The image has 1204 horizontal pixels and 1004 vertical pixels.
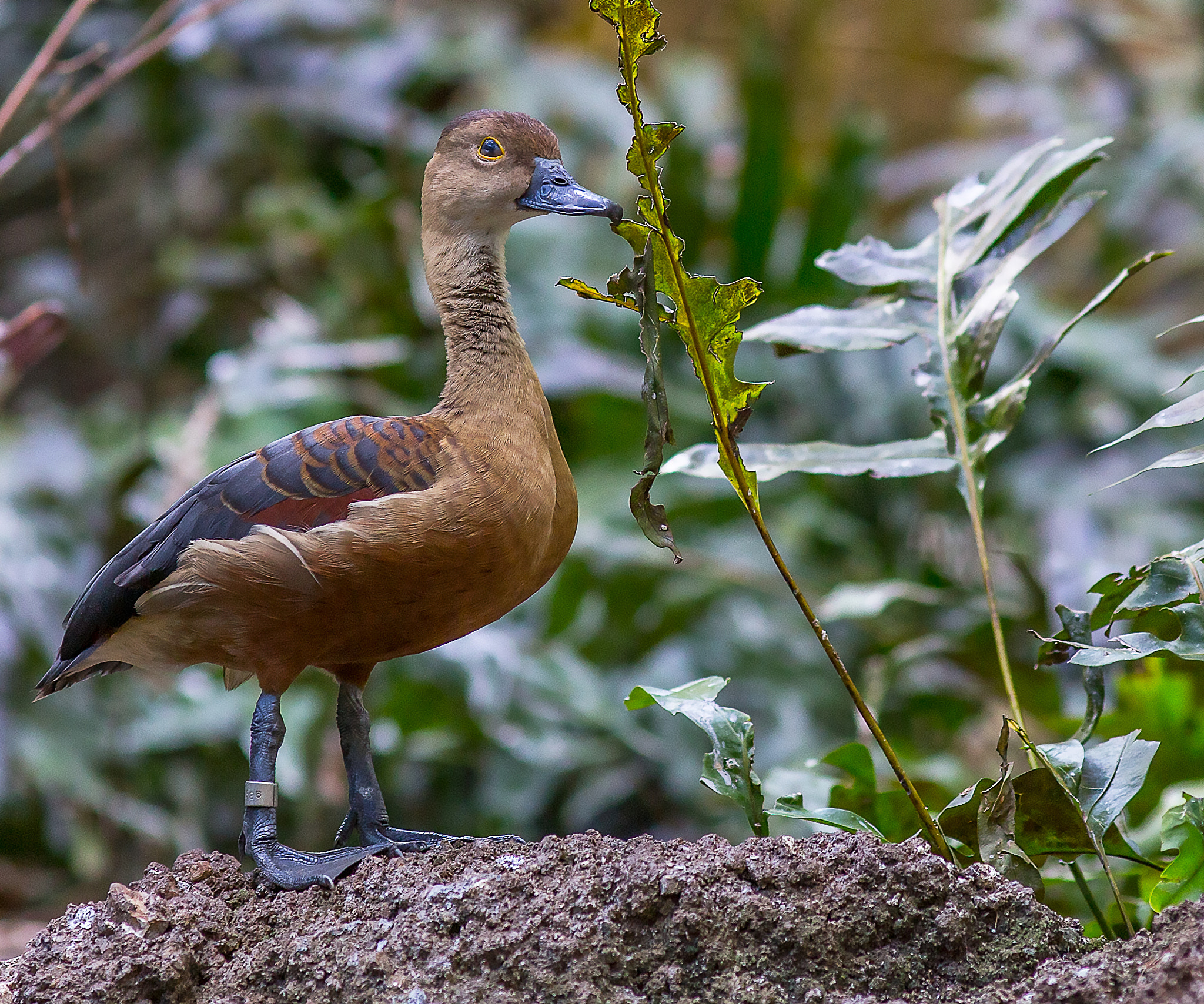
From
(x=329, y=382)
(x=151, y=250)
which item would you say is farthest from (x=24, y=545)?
(x=151, y=250)

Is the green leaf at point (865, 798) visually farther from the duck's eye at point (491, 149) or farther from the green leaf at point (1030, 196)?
the duck's eye at point (491, 149)

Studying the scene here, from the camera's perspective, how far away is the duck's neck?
6.58 feet

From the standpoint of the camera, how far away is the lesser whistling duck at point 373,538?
1.79 m

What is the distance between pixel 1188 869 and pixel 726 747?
0.65 metres

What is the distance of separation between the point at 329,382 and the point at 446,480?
2.70m

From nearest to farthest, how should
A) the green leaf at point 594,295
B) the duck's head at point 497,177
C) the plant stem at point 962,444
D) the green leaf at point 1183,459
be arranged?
the green leaf at point 594,295 → the green leaf at point 1183,459 → the plant stem at point 962,444 → the duck's head at point 497,177

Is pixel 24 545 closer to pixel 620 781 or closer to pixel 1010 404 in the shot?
pixel 620 781

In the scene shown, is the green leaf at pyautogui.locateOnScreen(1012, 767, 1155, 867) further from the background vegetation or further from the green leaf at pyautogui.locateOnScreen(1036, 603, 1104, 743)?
the background vegetation

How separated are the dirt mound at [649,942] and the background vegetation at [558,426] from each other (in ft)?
3.88

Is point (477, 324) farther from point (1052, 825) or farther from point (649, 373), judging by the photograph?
point (1052, 825)

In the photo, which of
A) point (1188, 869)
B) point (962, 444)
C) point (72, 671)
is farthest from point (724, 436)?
point (72, 671)

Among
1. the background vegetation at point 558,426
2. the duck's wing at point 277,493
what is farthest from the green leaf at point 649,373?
the background vegetation at point 558,426

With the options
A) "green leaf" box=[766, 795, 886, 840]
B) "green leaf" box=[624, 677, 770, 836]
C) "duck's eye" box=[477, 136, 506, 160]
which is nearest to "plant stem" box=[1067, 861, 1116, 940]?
"green leaf" box=[766, 795, 886, 840]

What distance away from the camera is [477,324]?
206cm
